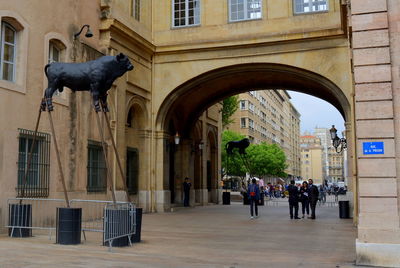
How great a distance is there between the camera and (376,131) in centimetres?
879

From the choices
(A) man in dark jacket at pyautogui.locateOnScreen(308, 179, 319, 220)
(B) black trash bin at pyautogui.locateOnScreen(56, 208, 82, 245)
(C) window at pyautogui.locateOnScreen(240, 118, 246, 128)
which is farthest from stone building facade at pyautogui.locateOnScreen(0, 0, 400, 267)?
(C) window at pyautogui.locateOnScreen(240, 118, 246, 128)

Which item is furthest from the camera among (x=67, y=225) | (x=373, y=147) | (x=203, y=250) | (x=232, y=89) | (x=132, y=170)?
(x=232, y=89)

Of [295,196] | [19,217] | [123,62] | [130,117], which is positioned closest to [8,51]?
[123,62]

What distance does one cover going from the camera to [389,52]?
8922mm

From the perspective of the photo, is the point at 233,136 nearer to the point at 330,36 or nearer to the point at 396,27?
A: the point at 330,36

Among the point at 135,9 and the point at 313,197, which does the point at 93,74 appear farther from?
the point at 313,197

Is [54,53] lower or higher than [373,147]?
higher

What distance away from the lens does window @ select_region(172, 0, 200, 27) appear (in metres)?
22.5

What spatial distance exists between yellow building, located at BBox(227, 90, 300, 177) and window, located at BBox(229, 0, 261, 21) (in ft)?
168

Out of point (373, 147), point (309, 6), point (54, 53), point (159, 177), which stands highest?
point (309, 6)

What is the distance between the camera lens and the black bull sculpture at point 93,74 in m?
10.7

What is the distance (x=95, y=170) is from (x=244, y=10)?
1013 cm

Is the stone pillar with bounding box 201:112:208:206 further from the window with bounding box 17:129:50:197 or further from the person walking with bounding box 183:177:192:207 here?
the window with bounding box 17:129:50:197

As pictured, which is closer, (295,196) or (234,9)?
(295,196)
